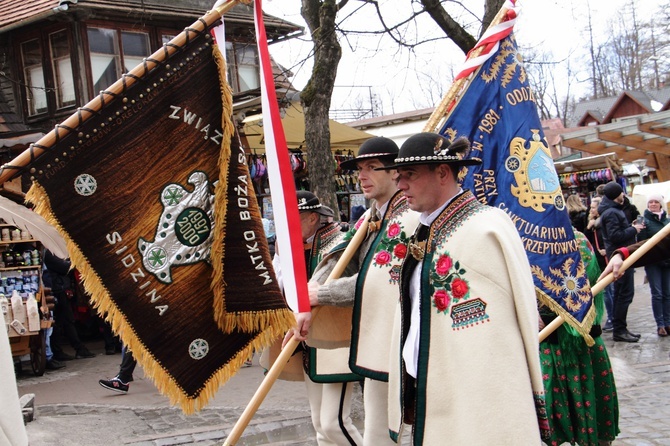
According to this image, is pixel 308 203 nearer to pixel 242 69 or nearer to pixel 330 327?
pixel 330 327

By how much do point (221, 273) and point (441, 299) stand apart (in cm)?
103

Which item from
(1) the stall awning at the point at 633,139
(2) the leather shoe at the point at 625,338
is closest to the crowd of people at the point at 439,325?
(2) the leather shoe at the point at 625,338

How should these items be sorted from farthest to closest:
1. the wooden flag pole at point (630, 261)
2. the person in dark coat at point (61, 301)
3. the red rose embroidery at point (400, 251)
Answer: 1. the person in dark coat at point (61, 301)
2. the wooden flag pole at point (630, 261)
3. the red rose embroidery at point (400, 251)

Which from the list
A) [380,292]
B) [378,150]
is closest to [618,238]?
[378,150]

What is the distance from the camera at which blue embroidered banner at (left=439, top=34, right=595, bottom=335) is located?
5.07m

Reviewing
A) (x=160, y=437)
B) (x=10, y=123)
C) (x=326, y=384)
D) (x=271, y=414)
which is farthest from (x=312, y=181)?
(x=10, y=123)

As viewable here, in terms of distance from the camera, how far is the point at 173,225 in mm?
3672

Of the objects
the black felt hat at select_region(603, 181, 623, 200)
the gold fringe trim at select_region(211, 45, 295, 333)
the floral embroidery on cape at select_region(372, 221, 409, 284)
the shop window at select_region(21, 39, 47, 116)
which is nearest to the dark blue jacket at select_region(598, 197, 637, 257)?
the black felt hat at select_region(603, 181, 623, 200)

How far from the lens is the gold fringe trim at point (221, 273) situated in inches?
145

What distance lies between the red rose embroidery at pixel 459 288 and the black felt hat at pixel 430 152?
22.7 inches

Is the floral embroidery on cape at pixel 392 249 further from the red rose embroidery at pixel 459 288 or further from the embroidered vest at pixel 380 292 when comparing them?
the red rose embroidery at pixel 459 288

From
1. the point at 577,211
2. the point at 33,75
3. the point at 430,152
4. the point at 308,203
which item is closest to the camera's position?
the point at 430,152

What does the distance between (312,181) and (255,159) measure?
14.4 ft

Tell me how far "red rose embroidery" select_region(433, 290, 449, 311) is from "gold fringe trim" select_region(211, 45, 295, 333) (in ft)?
2.32
